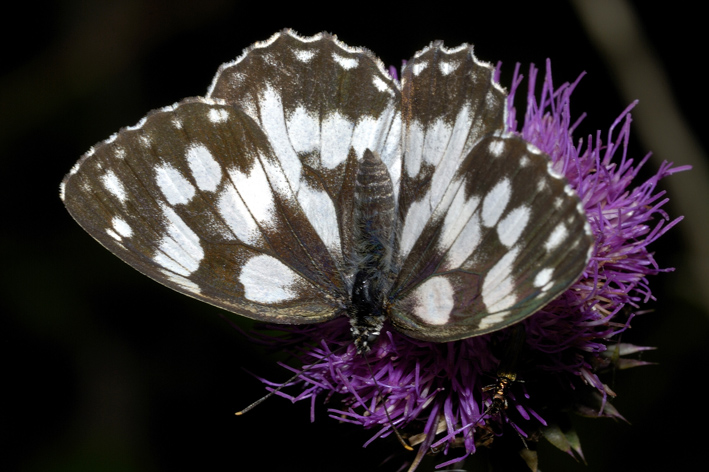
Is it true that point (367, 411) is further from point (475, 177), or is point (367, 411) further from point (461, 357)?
point (475, 177)

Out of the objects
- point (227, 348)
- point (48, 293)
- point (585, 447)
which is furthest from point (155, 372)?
point (585, 447)

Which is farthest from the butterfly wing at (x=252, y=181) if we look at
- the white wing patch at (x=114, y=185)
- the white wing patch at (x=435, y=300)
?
the white wing patch at (x=435, y=300)

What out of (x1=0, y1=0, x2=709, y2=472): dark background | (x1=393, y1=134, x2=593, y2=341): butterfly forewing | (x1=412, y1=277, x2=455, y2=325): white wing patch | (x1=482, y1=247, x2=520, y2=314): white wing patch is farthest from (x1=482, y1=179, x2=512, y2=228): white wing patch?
(x1=0, y1=0, x2=709, y2=472): dark background

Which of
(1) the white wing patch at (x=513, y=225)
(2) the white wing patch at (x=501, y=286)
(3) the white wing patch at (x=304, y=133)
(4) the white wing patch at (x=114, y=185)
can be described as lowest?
(2) the white wing patch at (x=501, y=286)

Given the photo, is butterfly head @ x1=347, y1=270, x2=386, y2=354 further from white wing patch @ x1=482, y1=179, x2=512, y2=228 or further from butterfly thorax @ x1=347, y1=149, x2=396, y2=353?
white wing patch @ x1=482, y1=179, x2=512, y2=228

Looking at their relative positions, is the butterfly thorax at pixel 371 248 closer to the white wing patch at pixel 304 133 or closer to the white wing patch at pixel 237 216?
the white wing patch at pixel 304 133

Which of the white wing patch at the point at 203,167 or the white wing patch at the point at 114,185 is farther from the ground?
the white wing patch at the point at 114,185
